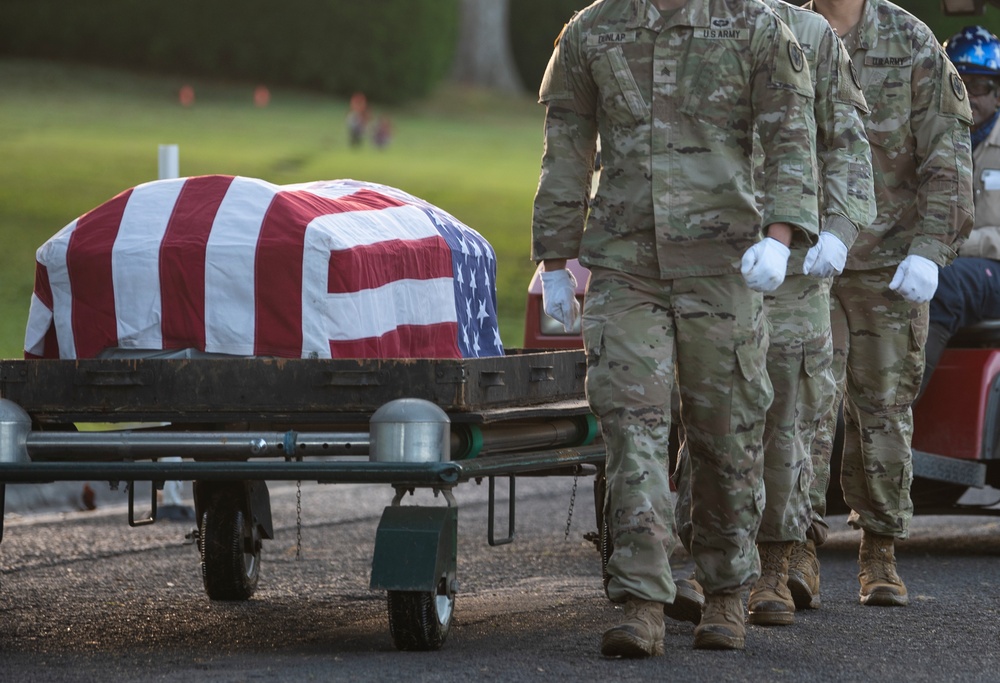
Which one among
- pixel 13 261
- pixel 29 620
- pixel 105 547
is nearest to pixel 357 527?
pixel 105 547

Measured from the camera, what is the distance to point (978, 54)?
25.3ft

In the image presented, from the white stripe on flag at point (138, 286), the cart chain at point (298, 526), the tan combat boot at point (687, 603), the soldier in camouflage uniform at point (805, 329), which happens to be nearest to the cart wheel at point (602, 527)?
the soldier in camouflage uniform at point (805, 329)

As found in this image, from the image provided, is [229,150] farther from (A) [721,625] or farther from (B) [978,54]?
(A) [721,625]

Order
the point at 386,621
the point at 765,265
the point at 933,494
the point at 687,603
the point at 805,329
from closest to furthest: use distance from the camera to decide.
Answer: the point at 765,265
the point at 687,603
the point at 805,329
the point at 386,621
the point at 933,494

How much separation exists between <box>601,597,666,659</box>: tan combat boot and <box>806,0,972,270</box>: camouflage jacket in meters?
1.99

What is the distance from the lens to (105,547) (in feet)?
28.0

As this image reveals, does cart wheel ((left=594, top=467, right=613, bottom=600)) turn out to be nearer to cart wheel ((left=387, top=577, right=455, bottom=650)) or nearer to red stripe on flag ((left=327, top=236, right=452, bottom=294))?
red stripe on flag ((left=327, top=236, right=452, bottom=294))

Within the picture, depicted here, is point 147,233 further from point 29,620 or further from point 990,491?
point 990,491

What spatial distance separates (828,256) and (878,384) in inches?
56.2

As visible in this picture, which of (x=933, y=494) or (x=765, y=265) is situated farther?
(x=933, y=494)

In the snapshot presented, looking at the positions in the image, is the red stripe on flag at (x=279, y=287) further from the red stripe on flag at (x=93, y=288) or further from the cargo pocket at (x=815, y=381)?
the cargo pocket at (x=815, y=381)

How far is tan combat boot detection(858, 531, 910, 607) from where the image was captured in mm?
6574

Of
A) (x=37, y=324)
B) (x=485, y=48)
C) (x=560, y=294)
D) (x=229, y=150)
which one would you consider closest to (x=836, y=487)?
(x=560, y=294)

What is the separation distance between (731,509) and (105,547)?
155 inches
